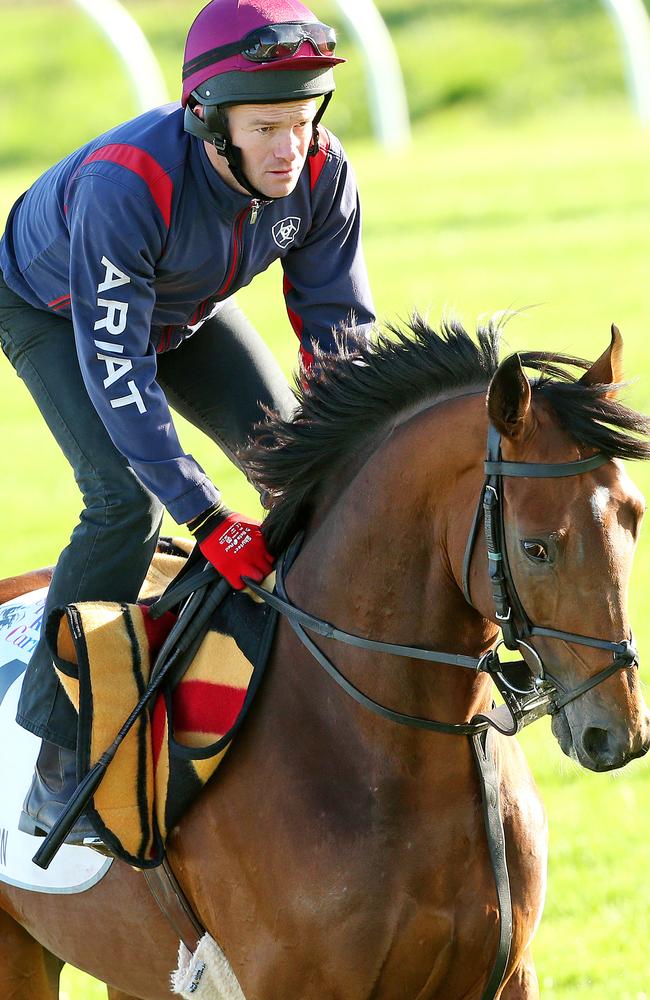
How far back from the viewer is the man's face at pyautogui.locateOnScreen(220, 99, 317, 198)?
3.55m

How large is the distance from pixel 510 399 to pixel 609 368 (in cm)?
40

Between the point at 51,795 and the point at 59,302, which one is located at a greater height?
the point at 59,302

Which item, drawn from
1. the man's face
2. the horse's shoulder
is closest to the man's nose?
the man's face

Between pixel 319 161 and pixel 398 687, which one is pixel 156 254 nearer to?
pixel 319 161

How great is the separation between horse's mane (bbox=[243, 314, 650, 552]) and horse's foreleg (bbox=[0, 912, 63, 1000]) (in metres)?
1.67

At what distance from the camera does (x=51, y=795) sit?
375 centimetres

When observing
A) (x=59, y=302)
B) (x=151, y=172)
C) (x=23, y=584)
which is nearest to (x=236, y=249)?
(x=151, y=172)

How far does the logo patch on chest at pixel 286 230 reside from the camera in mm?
3932

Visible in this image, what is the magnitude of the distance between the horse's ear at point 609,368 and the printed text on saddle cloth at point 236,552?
0.94m

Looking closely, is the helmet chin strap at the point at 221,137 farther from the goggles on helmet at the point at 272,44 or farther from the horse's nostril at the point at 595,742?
the horse's nostril at the point at 595,742

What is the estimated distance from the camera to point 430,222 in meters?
22.5

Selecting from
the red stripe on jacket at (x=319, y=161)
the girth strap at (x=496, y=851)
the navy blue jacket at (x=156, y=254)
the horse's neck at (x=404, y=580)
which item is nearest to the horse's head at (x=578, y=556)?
the horse's neck at (x=404, y=580)

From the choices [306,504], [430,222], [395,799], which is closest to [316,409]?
[306,504]

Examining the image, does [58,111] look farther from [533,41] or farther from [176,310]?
[176,310]
